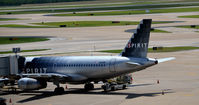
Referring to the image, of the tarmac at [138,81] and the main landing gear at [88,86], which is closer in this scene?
the tarmac at [138,81]

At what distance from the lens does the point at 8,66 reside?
5428cm

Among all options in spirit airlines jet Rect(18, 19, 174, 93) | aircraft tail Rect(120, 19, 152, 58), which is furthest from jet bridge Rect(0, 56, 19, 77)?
aircraft tail Rect(120, 19, 152, 58)

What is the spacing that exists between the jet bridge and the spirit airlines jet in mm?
1211

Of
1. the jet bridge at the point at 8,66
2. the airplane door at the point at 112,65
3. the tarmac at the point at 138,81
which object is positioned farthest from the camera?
the jet bridge at the point at 8,66

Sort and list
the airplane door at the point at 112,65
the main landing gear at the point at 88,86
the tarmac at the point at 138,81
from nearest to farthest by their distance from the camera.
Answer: the tarmac at the point at 138,81, the airplane door at the point at 112,65, the main landing gear at the point at 88,86

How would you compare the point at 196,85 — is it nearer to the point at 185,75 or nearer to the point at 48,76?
the point at 185,75

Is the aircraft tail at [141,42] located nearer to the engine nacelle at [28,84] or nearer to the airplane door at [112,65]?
the airplane door at [112,65]

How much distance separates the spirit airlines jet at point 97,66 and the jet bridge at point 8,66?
121cm

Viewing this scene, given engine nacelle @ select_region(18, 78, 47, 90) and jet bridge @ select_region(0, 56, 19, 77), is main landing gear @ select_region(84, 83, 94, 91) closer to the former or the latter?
engine nacelle @ select_region(18, 78, 47, 90)

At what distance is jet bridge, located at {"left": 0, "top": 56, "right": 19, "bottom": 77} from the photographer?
176 feet

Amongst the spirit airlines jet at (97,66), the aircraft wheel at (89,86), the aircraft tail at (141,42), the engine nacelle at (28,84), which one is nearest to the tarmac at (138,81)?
the aircraft wheel at (89,86)

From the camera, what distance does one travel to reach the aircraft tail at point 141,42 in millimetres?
52812

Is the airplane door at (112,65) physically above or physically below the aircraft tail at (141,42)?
below

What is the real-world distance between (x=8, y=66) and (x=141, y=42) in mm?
15871
